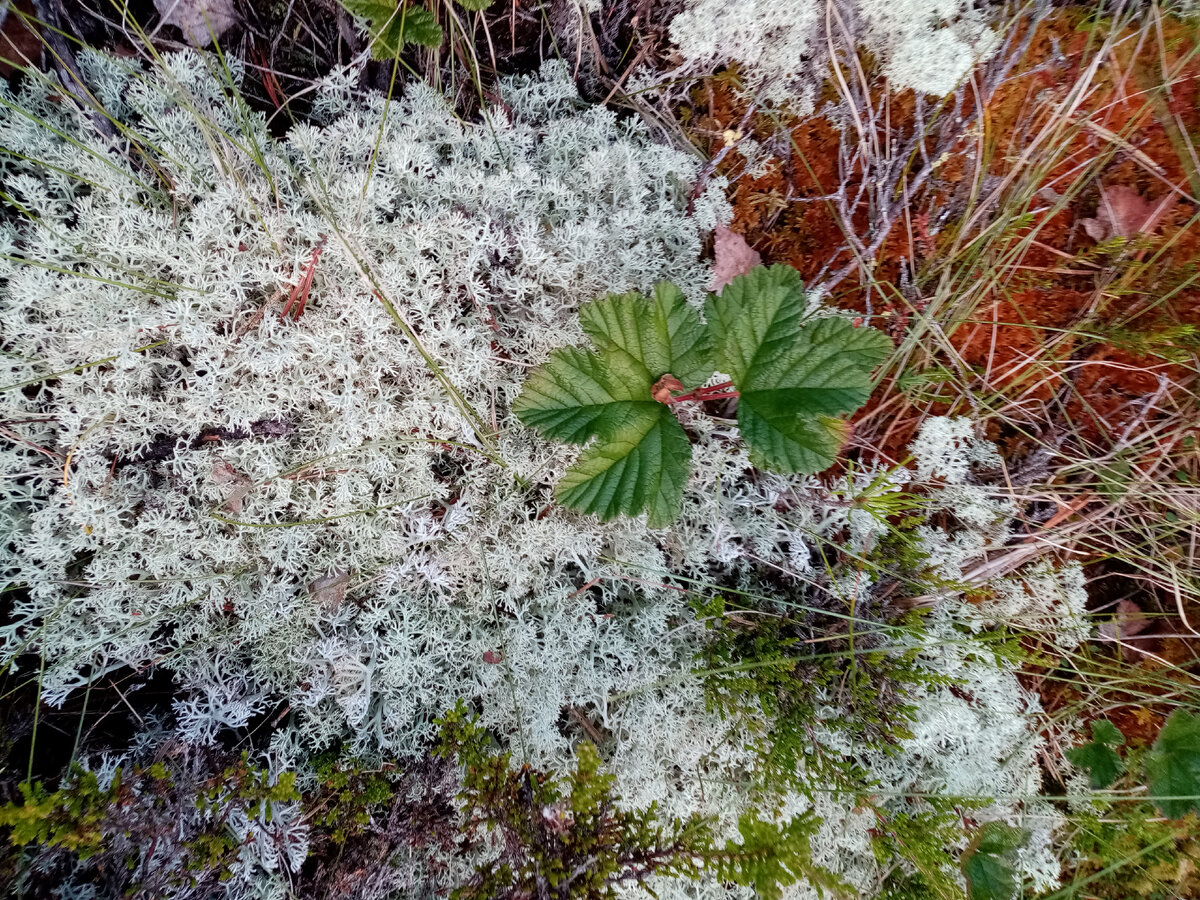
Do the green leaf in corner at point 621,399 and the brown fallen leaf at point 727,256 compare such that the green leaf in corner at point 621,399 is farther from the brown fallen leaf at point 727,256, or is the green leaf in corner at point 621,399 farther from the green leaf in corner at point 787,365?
the brown fallen leaf at point 727,256

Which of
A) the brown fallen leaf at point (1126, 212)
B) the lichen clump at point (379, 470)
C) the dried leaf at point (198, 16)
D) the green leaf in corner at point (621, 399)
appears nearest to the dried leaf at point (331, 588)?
the lichen clump at point (379, 470)

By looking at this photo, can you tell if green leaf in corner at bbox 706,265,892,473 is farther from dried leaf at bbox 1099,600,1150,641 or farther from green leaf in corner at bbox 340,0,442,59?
dried leaf at bbox 1099,600,1150,641

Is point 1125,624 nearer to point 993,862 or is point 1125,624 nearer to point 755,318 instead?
point 993,862

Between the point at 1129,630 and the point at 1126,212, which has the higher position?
the point at 1126,212

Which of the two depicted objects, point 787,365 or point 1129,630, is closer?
point 787,365

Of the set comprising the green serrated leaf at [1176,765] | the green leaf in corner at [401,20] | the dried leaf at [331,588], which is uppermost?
the green leaf in corner at [401,20]

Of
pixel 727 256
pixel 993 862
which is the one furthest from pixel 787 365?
pixel 993 862

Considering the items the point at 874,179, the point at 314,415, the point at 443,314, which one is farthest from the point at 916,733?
the point at 314,415
